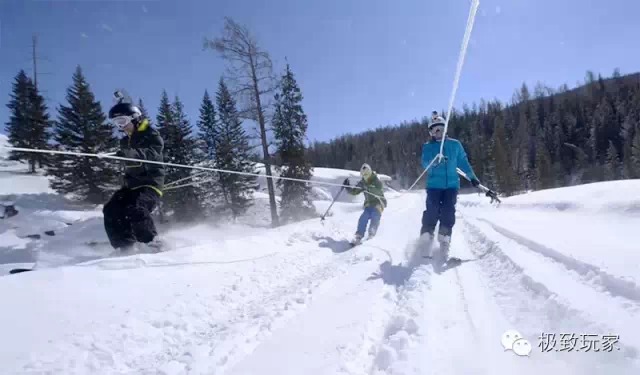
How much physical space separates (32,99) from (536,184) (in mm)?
68773

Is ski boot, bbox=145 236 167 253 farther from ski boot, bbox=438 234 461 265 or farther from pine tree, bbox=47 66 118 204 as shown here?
pine tree, bbox=47 66 118 204

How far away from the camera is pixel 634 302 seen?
190cm

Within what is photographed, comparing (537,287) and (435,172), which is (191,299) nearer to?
(537,287)

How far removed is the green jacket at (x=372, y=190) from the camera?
7.44m

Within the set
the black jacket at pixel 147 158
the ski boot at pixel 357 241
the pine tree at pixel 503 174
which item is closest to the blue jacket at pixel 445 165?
the ski boot at pixel 357 241

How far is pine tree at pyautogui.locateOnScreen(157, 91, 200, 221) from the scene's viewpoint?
938 inches

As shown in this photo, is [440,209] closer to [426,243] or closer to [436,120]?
[426,243]

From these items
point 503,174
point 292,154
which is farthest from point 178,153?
point 503,174

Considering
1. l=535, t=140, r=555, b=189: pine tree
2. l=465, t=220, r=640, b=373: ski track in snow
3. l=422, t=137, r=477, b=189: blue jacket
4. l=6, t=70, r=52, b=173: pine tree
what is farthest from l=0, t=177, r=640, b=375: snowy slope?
l=535, t=140, r=555, b=189: pine tree

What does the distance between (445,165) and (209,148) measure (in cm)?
2709

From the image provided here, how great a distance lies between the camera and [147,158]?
4.61 m

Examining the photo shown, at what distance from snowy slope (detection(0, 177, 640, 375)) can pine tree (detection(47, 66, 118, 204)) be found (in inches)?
837

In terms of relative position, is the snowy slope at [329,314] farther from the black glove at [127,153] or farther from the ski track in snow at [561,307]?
the black glove at [127,153]

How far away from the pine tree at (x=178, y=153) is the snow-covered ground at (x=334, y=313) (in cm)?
2062
